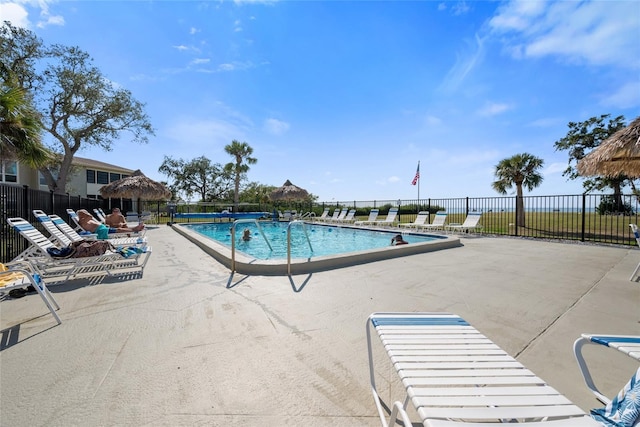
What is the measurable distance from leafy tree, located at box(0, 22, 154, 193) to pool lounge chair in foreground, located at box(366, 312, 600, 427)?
22.4m

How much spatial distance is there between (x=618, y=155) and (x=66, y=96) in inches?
978

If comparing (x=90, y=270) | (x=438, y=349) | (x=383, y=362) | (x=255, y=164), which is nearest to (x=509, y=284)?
(x=383, y=362)

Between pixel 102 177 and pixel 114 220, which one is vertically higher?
pixel 102 177

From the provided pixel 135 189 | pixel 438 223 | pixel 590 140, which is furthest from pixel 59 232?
pixel 590 140

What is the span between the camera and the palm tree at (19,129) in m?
6.48

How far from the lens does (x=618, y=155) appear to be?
4980 mm

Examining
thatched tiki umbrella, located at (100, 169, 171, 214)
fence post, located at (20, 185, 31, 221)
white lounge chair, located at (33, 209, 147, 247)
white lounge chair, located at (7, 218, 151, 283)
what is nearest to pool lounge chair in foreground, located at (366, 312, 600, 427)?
white lounge chair, located at (7, 218, 151, 283)

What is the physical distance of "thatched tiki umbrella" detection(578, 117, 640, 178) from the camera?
4.70m

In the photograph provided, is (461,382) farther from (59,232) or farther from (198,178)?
(198,178)

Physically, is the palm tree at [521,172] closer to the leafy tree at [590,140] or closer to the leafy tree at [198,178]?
the leafy tree at [590,140]

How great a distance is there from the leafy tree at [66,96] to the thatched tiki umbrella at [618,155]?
78.9 ft

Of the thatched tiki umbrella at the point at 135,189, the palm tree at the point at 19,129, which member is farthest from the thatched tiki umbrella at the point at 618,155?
the thatched tiki umbrella at the point at 135,189

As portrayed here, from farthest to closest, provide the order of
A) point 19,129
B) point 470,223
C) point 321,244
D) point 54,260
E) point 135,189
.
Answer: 1. point 135,189
2. point 470,223
3. point 321,244
4. point 19,129
5. point 54,260

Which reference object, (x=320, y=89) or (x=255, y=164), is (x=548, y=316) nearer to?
(x=320, y=89)
